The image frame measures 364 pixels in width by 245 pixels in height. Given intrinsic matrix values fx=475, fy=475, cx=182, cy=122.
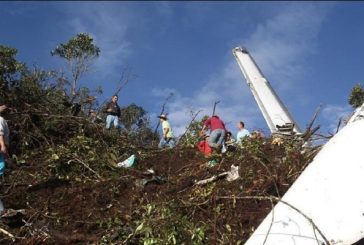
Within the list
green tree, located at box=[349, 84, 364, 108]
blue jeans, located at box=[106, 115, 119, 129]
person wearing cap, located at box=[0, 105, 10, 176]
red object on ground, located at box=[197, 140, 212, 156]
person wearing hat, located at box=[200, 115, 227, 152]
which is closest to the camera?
person wearing cap, located at box=[0, 105, 10, 176]

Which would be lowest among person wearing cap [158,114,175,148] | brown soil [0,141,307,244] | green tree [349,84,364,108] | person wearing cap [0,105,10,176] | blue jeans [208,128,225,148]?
brown soil [0,141,307,244]

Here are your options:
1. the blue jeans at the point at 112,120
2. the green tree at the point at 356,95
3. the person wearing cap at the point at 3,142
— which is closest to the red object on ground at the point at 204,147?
the blue jeans at the point at 112,120

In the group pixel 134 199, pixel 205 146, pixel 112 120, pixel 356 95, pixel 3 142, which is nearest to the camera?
pixel 134 199

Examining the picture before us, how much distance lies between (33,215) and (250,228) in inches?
89.0

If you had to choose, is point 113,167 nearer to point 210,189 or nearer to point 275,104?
point 210,189

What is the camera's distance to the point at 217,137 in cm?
777

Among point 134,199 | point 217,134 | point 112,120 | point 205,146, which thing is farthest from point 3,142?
point 112,120

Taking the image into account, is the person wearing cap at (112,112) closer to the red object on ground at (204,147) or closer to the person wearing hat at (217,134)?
the red object on ground at (204,147)

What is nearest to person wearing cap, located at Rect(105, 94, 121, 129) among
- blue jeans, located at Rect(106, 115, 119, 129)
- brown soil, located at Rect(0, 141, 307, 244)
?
blue jeans, located at Rect(106, 115, 119, 129)

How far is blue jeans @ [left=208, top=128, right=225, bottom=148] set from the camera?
25.5 ft

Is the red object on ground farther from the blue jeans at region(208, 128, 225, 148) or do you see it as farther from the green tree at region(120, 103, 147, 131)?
the green tree at region(120, 103, 147, 131)

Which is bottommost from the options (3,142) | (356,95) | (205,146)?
(3,142)

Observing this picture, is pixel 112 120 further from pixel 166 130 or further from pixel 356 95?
pixel 356 95

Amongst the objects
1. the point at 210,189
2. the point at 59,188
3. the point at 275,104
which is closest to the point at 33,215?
the point at 59,188
